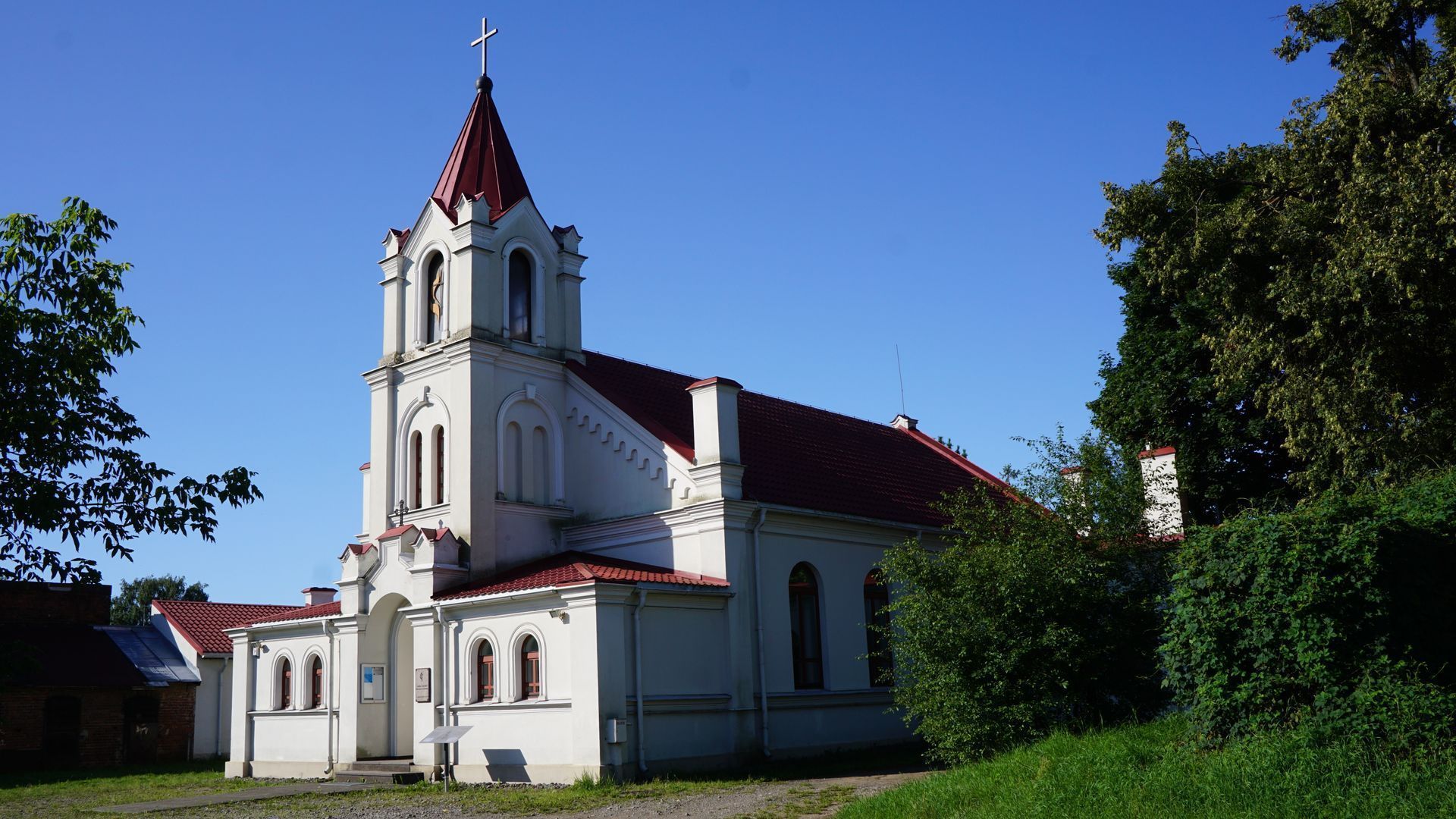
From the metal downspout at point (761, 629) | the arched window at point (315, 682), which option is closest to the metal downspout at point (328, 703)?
the arched window at point (315, 682)

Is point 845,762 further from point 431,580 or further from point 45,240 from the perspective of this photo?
point 45,240

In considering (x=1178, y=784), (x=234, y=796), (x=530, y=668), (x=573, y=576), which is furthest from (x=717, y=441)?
(x=1178, y=784)

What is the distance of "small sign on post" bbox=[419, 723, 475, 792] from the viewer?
72.5 feet

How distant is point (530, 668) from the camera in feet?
73.4

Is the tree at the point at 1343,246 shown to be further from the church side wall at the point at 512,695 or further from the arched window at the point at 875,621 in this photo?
the church side wall at the point at 512,695

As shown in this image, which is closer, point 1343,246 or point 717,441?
point 1343,246

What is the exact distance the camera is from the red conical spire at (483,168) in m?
27.9

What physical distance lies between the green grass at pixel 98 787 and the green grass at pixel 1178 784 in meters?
15.1

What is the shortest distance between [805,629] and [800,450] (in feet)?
17.6

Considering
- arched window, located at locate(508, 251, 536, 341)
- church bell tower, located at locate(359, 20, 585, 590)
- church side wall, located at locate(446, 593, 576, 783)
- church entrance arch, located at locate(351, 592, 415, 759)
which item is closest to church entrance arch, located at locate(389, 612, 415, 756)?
church entrance arch, located at locate(351, 592, 415, 759)

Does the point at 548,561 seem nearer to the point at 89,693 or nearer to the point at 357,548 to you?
the point at 357,548

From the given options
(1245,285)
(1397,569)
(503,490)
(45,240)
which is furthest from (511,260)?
(1397,569)

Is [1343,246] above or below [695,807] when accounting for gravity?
above

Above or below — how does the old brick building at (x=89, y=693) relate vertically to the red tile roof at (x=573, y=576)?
below
